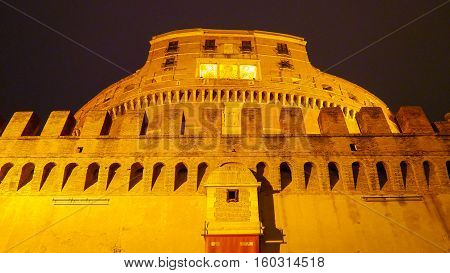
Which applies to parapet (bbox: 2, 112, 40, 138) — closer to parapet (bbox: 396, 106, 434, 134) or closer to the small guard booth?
the small guard booth

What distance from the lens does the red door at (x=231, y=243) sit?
1152 cm

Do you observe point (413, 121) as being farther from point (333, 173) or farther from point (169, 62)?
point (169, 62)

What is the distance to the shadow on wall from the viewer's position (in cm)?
1195

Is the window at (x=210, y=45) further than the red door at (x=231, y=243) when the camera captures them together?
Yes

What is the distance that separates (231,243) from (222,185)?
193 cm

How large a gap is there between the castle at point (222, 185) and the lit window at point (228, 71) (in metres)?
11.2

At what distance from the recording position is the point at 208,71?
27000mm

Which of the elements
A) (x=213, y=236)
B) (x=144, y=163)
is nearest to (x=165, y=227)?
(x=213, y=236)

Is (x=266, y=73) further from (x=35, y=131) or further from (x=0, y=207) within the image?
(x=0, y=207)

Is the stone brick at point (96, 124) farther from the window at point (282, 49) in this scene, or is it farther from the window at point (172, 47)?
the window at point (282, 49)

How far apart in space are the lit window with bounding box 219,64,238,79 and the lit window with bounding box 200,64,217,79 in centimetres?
43

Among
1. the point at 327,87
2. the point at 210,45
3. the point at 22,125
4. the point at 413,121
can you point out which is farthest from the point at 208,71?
the point at 413,121

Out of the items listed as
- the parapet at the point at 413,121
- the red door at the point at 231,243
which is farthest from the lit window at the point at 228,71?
the red door at the point at 231,243

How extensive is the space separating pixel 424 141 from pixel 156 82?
650 inches
